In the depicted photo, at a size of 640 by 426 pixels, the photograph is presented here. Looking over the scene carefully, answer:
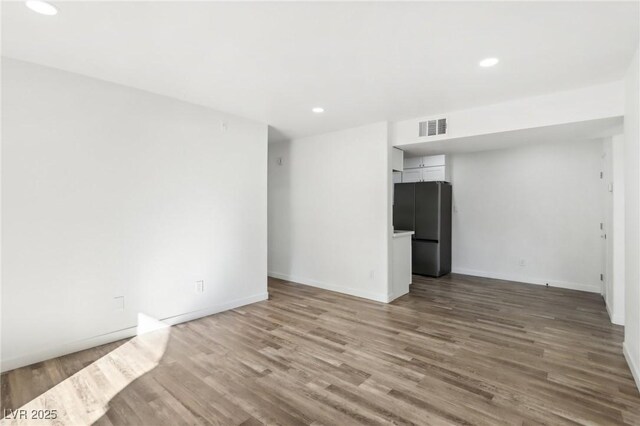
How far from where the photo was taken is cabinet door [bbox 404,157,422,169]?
595 centimetres

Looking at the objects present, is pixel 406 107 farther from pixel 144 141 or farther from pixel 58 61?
pixel 58 61

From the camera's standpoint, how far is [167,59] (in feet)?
8.32

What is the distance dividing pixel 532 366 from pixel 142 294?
366 centimetres

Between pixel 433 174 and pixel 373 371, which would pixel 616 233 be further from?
pixel 373 371

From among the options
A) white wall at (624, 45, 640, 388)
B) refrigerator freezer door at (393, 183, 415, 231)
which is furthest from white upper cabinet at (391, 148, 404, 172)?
white wall at (624, 45, 640, 388)

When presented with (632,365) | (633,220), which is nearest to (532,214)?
(633,220)

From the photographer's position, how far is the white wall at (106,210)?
2.52 metres

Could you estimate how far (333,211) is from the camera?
16.1ft

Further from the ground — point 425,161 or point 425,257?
point 425,161

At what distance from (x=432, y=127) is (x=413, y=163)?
199cm

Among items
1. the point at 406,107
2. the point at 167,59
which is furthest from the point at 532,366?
the point at 167,59

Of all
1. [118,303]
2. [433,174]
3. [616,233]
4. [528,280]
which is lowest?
[528,280]

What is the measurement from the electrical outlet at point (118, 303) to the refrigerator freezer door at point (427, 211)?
4.73 metres

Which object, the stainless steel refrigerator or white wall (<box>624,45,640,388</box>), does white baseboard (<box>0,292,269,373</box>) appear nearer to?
the stainless steel refrigerator
